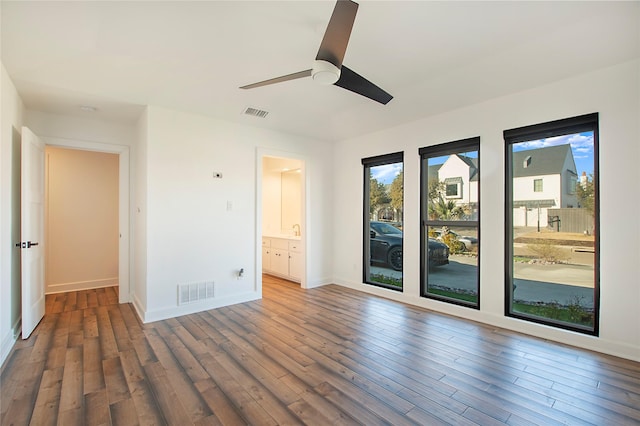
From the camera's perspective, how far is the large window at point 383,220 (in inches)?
189

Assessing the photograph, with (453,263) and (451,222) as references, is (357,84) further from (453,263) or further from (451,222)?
(453,263)

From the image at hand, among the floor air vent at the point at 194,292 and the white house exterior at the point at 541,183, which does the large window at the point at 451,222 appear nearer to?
the white house exterior at the point at 541,183

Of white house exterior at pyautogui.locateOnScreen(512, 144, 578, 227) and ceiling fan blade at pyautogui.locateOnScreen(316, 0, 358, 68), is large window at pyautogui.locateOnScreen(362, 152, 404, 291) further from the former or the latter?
ceiling fan blade at pyautogui.locateOnScreen(316, 0, 358, 68)

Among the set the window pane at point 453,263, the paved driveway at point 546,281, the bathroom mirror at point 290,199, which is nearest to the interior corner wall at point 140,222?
the bathroom mirror at point 290,199

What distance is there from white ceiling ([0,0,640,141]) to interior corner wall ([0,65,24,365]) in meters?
0.25

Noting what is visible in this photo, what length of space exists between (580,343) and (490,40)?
9.72 ft

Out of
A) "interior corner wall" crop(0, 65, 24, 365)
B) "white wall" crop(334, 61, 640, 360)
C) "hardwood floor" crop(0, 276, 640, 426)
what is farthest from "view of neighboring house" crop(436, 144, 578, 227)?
"interior corner wall" crop(0, 65, 24, 365)

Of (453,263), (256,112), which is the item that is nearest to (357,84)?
(256,112)

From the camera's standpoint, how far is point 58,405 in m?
2.04

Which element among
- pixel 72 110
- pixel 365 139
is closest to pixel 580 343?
pixel 365 139

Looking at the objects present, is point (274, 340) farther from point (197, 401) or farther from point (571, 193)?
point (571, 193)

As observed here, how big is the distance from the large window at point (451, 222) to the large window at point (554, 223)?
1.38 feet

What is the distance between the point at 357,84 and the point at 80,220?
5.35m

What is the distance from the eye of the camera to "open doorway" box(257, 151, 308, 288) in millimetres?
5355
